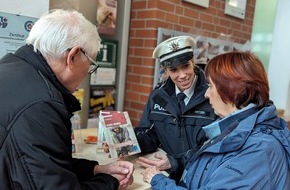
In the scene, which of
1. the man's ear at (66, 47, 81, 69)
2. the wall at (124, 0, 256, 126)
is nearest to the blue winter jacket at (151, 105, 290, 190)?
the man's ear at (66, 47, 81, 69)

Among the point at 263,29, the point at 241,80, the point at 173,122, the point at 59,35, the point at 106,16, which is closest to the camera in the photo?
the point at 59,35

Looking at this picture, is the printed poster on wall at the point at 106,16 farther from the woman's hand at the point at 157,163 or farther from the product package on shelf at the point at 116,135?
the woman's hand at the point at 157,163

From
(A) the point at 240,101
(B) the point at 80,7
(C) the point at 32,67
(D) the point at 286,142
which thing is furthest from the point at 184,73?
(B) the point at 80,7

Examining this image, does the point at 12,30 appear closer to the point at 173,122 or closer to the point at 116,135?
the point at 116,135

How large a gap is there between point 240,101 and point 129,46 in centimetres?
167

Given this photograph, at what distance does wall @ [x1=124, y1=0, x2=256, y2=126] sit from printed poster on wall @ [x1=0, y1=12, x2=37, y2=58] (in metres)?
0.98

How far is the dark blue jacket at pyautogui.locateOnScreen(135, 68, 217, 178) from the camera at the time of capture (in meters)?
1.63

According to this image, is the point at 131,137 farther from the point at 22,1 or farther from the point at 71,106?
the point at 22,1

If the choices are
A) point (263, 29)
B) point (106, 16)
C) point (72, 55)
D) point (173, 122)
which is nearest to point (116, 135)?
point (173, 122)

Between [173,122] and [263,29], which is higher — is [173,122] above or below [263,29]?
below

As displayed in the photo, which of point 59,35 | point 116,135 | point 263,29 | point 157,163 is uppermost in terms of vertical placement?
point 263,29

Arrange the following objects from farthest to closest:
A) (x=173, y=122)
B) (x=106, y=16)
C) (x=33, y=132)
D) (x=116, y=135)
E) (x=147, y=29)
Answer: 1. (x=147, y=29)
2. (x=106, y=16)
3. (x=173, y=122)
4. (x=116, y=135)
5. (x=33, y=132)

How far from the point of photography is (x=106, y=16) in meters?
2.38

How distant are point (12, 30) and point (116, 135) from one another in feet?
2.99
